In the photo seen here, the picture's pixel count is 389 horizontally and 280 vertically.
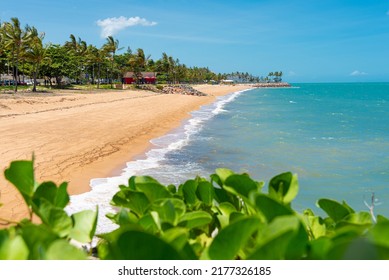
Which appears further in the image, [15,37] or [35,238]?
[15,37]

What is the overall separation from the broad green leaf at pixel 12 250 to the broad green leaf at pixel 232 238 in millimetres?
407

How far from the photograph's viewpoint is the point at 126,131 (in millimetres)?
15461

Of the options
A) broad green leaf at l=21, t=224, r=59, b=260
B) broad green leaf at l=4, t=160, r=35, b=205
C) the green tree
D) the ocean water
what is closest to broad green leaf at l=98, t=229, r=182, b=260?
broad green leaf at l=21, t=224, r=59, b=260

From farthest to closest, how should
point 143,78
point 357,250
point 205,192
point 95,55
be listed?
point 143,78 → point 95,55 → point 205,192 → point 357,250

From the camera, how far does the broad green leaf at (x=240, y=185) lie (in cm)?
121

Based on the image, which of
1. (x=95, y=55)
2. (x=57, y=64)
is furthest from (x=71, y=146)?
(x=95, y=55)

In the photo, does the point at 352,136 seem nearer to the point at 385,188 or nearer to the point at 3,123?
the point at 385,188

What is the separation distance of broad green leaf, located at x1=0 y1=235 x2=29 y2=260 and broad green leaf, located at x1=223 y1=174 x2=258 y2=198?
66 centimetres

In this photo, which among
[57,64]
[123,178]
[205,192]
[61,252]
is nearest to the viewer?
[61,252]

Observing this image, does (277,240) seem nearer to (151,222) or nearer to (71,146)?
(151,222)

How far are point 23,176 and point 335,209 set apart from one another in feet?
3.43

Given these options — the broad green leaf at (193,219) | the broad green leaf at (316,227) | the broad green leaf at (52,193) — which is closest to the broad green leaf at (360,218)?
the broad green leaf at (316,227)

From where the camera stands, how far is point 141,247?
2.20 feet

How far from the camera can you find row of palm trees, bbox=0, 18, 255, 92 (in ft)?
119
